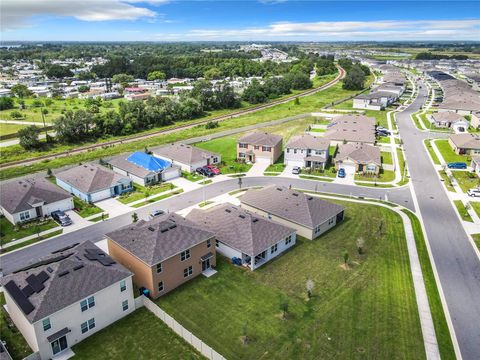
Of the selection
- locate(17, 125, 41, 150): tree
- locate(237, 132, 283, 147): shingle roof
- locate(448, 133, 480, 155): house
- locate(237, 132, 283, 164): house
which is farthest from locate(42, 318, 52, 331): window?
locate(448, 133, 480, 155): house

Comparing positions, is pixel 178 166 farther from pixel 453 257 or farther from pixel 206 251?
pixel 453 257

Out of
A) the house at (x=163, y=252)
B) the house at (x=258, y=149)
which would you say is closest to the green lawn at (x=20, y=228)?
the house at (x=163, y=252)

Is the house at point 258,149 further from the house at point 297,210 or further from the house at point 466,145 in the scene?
the house at point 466,145

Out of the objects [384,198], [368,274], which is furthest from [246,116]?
[368,274]

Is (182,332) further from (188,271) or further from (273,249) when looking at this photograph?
(273,249)

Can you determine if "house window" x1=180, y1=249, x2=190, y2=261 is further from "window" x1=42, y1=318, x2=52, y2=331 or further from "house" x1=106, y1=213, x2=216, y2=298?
"window" x1=42, y1=318, x2=52, y2=331
